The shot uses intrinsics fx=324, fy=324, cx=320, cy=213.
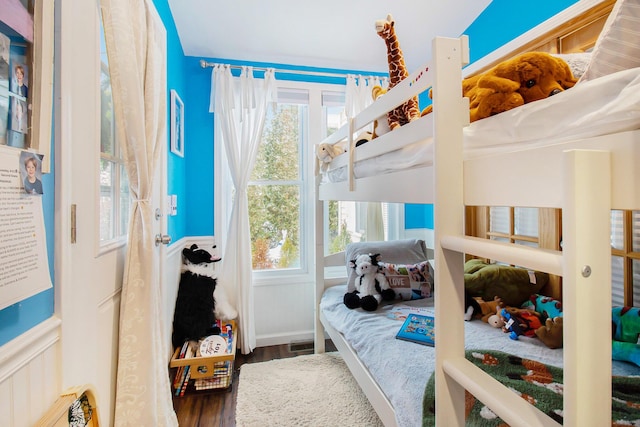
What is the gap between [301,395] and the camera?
1.99m

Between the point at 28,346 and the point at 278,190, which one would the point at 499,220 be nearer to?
the point at 278,190

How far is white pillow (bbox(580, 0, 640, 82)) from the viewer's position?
2.10 feet

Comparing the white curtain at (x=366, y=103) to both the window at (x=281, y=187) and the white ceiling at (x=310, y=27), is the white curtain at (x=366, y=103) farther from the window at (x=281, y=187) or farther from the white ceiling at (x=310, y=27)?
the window at (x=281, y=187)

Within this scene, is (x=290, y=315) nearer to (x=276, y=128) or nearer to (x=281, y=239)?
(x=281, y=239)

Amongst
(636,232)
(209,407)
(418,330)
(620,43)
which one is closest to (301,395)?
(209,407)

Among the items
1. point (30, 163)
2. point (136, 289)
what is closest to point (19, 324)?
point (30, 163)

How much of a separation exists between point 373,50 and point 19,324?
2775mm

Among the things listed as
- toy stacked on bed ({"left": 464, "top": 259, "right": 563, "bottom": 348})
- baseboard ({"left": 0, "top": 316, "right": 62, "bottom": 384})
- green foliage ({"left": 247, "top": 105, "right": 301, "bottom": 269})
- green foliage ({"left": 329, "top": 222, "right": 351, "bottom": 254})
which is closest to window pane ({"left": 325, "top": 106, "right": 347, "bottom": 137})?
green foliage ({"left": 247, "top": 105, "right": 301, "bottom": 269})

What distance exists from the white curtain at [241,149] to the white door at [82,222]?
1.41 m

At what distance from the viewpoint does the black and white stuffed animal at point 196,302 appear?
2.13 meters

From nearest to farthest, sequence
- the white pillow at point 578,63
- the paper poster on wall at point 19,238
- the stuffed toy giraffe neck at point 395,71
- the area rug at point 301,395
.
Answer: the paper poster on wall at point 19,238
the white pillow at point 578,63
the stuffed toy giraffe neck at point 395,71
the area rug at point 301,395

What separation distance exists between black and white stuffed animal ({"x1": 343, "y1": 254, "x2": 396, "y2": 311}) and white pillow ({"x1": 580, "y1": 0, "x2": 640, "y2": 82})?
1.62 m

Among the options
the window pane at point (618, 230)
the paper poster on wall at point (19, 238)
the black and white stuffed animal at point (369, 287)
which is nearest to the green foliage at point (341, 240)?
the black and white stuffed animal at point (369, 287)

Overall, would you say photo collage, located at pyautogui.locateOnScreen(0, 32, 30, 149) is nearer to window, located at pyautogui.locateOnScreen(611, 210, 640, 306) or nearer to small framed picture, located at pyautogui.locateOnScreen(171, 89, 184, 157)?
small framed picture, located at pyautogui.locateOnScreen(171, 89, 184, 157)
